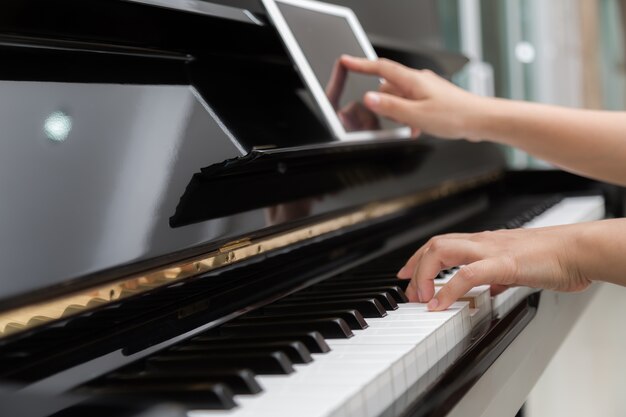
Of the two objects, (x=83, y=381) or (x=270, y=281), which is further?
(x=270, y=281)

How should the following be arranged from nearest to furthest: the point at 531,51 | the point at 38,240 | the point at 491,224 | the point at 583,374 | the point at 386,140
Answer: the point at 38,240 < the point at 386,140 < the point at 491,224 < the point at 583,374 < the point at 531,51

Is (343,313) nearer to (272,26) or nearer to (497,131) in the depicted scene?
(272,26)

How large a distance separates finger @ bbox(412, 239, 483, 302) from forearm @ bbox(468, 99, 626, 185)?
71 centimetres

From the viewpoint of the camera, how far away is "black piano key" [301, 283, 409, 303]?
3.61 ft

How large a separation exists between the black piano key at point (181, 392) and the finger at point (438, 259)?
18.2 inches

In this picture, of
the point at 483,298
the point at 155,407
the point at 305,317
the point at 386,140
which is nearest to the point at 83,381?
the point at 155,407

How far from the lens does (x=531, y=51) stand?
5.87 meters

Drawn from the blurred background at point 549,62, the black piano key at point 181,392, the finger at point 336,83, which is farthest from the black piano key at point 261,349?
the blurred background at point 549,62

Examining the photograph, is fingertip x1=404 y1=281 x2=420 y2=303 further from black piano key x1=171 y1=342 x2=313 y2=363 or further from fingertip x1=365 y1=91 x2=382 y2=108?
fingertip x1=365 y1=91 x2=382 y2=108

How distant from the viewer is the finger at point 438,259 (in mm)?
1077

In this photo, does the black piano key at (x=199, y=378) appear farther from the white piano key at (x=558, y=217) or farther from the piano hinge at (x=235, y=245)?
the white piano key at (x=558, y=217)

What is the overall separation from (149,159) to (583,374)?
1.81m

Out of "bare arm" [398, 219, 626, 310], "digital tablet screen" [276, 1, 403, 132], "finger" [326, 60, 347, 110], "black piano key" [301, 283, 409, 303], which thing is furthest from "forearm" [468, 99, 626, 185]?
"black piano key" [301, 283, 409, 303]

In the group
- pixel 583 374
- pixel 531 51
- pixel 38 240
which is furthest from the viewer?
pixel 531 51
